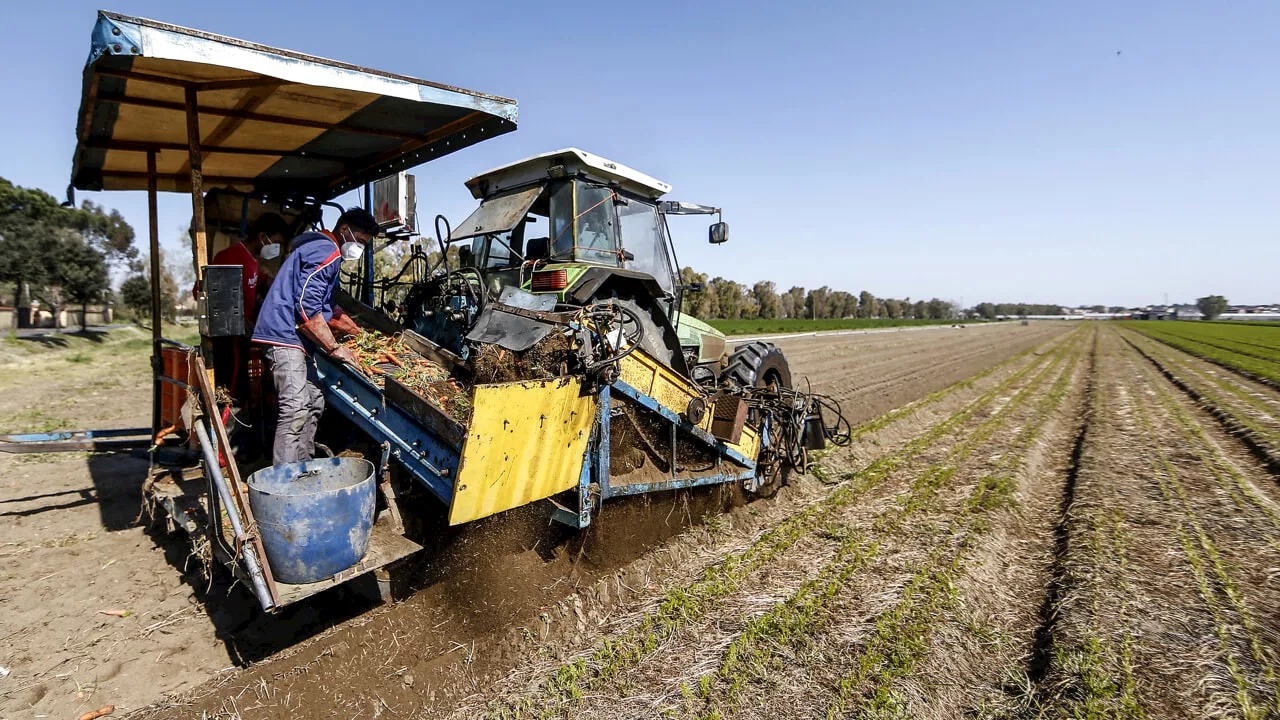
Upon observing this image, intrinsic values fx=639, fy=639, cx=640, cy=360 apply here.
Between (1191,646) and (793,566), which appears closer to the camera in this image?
(1191,646)

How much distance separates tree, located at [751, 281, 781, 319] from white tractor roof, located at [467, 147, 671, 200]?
64.8m

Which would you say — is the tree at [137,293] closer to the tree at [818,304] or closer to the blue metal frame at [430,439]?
the blue metal frame at [430,439]

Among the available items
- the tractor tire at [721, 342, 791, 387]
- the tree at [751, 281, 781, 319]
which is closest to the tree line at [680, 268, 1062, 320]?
the tree at [751, 281, 781, 319]

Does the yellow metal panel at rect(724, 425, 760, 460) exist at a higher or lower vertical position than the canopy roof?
lower

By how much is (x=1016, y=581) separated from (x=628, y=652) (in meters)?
2.80

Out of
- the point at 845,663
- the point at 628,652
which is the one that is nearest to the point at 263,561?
the point at 628,652

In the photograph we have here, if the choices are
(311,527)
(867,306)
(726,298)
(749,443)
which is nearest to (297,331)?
(311,527)

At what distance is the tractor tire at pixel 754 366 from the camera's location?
21.1 feet

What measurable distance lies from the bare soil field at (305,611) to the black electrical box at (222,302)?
5.04ft

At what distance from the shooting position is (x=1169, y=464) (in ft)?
24.1

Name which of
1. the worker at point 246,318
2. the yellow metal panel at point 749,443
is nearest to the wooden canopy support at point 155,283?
the worker at point 246,318

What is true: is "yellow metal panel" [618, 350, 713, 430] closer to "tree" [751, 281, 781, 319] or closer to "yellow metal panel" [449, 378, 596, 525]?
"yellow metal panel" [449, 378, 596, 525]

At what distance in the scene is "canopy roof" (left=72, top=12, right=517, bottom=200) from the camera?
10.2 ft

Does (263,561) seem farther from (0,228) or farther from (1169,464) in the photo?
(0,228)
